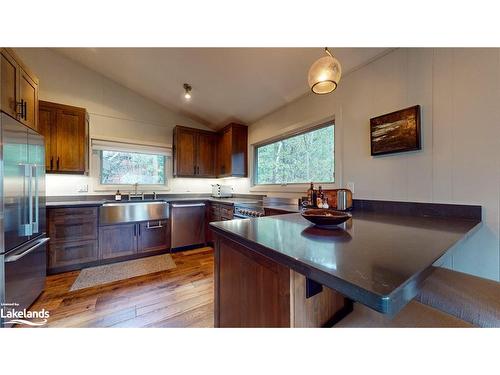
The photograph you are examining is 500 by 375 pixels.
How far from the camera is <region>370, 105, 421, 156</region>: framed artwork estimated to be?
1.43m

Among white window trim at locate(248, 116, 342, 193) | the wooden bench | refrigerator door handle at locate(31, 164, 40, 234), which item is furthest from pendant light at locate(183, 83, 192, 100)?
the wooden bench

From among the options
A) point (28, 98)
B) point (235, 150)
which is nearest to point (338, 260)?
point (28, 98)

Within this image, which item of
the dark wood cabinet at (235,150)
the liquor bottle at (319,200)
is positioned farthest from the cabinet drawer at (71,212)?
the liquor bottle at (319,200)

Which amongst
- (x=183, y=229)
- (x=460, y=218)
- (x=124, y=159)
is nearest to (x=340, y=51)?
(x=460, y=218)

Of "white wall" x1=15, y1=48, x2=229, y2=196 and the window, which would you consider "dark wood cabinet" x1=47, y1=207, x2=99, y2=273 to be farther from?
the window

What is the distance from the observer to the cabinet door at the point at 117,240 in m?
2.57

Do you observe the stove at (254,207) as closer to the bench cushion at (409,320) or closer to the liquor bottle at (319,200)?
the liquor bottle at (319,200)

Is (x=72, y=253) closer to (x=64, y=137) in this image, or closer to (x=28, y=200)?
(x=28, y=200)

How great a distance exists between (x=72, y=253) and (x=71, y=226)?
1.12 ft

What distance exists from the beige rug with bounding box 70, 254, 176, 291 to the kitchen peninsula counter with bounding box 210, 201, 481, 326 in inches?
70.5

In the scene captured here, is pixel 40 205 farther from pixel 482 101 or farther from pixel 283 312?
pixel 482 101

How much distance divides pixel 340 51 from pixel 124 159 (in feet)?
11.3

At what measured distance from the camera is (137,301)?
68.2 inches

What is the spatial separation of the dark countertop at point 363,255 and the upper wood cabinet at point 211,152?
2575mm
